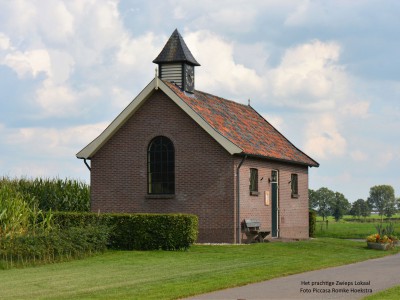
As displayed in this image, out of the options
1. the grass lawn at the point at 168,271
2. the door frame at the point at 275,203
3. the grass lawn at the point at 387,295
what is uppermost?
the door frame at the point at 275,203

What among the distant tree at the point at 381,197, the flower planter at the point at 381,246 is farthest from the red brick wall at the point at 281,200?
the distant tree at the point at 381,197

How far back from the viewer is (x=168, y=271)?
20.5m

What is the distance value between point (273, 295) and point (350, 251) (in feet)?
44.6

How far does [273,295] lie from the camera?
15.8m

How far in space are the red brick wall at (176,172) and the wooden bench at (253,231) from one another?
A: 0.83 m

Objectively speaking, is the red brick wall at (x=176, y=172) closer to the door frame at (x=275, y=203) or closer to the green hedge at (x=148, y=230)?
the green hedge at (x=148, y=230)

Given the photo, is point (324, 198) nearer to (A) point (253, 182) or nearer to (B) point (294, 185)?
(B) point (294, 185)

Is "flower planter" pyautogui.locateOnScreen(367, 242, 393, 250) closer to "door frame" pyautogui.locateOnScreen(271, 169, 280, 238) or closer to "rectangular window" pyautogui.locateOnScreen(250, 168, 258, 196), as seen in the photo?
"rectangular window" pyautogui.locateOnScreen(250, 168, 258, 196)

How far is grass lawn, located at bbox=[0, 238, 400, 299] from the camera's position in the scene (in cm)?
1661

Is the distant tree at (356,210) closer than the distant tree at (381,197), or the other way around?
the distant tree at (356,210)

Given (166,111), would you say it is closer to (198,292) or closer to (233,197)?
(233,197)

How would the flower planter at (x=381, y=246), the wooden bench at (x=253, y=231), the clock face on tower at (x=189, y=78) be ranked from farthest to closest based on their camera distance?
the clock face on tower at (x=189, y=78) → the wooden bench at (x=253, y=231) → the flower planter at (x=381, y=246)

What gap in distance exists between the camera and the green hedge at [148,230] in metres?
27.4

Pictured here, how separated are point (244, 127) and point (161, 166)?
496cm
